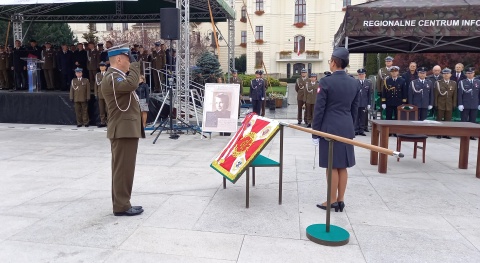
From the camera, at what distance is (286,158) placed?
26.3 ft

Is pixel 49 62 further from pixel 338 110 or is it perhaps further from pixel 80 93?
pixel 338 110

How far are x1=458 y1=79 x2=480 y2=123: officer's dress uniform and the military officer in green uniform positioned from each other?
33.2 ft

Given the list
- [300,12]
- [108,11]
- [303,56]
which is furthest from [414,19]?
[300,12]

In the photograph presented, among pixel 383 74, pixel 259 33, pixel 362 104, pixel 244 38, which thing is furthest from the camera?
pixel 244 38

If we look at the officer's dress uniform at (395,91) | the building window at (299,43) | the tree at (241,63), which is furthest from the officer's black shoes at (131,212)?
the tree at (241,63)

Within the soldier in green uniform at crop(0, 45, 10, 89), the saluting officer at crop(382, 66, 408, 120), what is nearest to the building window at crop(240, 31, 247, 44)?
the soldier in green uniform at crop(0, 45, 10, 89)

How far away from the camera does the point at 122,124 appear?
4.32 meters

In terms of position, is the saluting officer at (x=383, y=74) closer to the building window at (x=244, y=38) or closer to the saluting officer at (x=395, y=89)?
the saluting officer at (x=395, y=89)

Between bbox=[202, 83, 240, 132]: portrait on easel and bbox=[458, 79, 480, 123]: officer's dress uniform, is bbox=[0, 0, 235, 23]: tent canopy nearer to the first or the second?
bbox=[202, 83, 240, 132]: portrait on easel

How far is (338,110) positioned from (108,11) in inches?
599

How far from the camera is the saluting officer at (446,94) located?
448 inches

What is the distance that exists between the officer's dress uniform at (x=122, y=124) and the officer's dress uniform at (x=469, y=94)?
1012cm

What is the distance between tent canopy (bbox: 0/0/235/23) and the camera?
15.0 meters

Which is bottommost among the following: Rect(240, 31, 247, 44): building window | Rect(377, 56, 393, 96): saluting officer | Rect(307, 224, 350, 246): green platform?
Rect(307, 224, 350, 246): green platform
